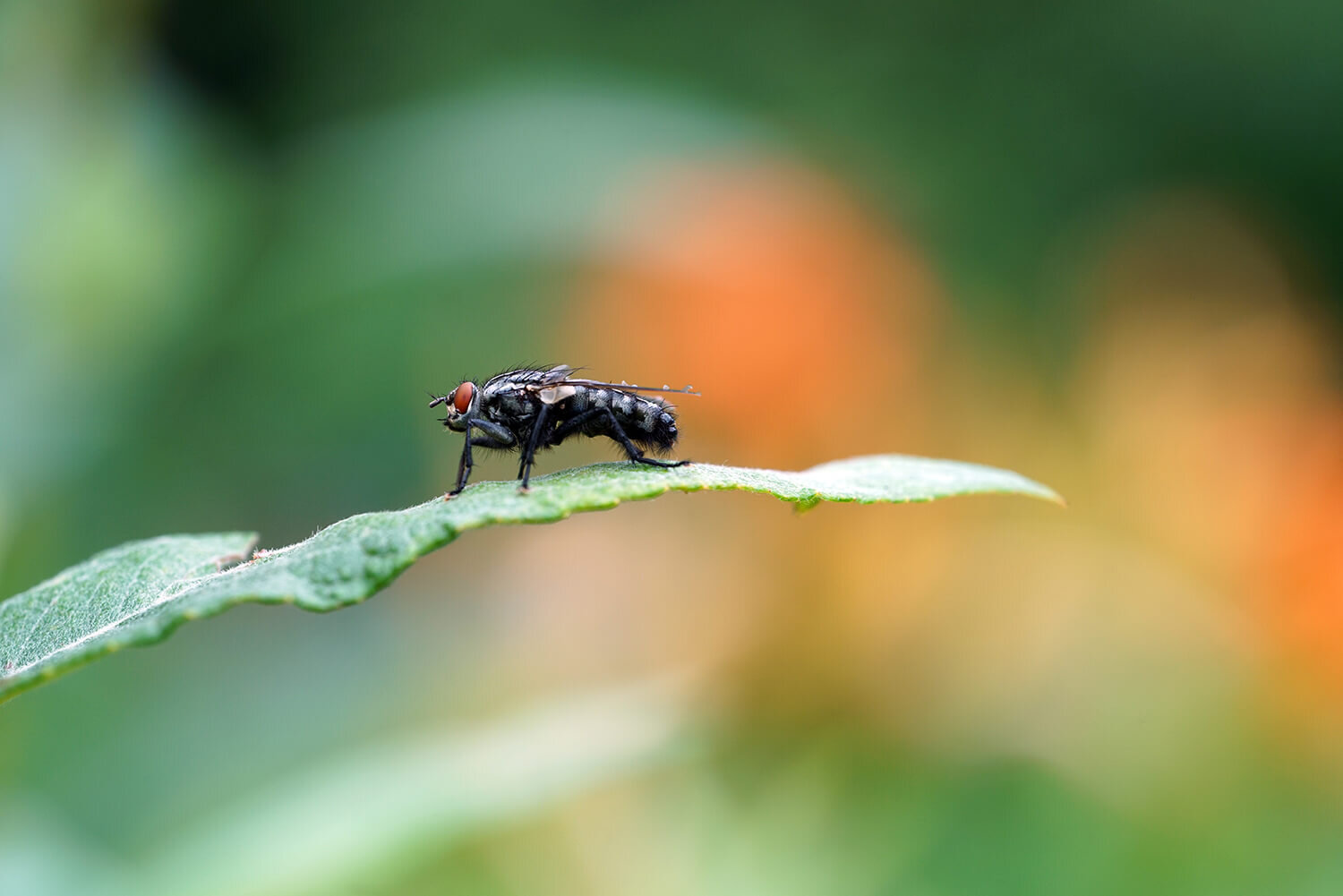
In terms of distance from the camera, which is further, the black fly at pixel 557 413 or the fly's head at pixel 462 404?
the fly's head at pixel 462 404

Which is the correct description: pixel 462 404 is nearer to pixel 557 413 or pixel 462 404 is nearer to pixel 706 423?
pixel 557 413

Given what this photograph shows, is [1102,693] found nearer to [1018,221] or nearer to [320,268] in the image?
[1018,221]

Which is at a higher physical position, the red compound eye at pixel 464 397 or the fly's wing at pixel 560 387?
the fly's wing at pixel 560 387

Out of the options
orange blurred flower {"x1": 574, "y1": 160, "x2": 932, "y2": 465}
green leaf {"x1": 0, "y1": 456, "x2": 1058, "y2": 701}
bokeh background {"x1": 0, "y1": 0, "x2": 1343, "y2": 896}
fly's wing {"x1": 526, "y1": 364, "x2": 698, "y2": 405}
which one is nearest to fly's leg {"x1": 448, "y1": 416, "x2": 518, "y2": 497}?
fly's wing {"x1": 526, "y1": 364, "x2": 698, "y2": 405}

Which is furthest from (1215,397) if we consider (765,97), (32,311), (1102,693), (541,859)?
(32,311)

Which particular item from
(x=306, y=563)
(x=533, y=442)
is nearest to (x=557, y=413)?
(x=533, y=442)

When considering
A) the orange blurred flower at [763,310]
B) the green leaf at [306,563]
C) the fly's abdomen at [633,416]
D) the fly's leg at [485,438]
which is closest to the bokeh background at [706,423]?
the orange blurred flower at [763,310]

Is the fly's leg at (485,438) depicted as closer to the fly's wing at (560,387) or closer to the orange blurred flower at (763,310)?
the fly's wing at (560,387)

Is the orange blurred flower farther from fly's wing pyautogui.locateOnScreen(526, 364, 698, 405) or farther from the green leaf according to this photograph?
the green leaf
